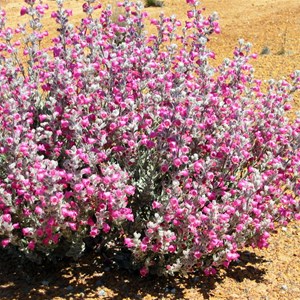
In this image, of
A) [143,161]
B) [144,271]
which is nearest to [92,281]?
[144,271]

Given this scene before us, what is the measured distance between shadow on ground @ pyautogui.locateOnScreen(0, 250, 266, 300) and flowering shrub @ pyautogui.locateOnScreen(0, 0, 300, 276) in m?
0.21

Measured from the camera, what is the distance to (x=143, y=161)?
4836 mm

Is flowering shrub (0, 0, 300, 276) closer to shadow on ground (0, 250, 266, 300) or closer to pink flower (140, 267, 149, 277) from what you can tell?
pink flower (140, 267, 149, 277)

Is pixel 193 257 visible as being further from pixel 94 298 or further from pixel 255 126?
pixel 255 126

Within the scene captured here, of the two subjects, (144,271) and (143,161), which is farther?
(143,161)

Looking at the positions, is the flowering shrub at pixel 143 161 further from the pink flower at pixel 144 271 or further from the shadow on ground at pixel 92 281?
the shadow on ground at pixel 92 281

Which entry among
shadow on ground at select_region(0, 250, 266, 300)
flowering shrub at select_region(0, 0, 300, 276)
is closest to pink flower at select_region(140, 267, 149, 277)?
flowering shrub at select_region(0, 0, 300, 276)

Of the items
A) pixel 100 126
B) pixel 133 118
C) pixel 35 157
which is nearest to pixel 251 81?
pixel 133 118

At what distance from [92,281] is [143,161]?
114 centimetres

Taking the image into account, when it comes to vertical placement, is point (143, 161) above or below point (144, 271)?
above

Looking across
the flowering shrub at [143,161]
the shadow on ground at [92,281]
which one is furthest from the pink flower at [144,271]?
the shadow on ground at [92,281]

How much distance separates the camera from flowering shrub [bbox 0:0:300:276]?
4129 mm

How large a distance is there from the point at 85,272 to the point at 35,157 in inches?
53.9

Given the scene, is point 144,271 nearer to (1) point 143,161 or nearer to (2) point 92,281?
(2) point 92,281
